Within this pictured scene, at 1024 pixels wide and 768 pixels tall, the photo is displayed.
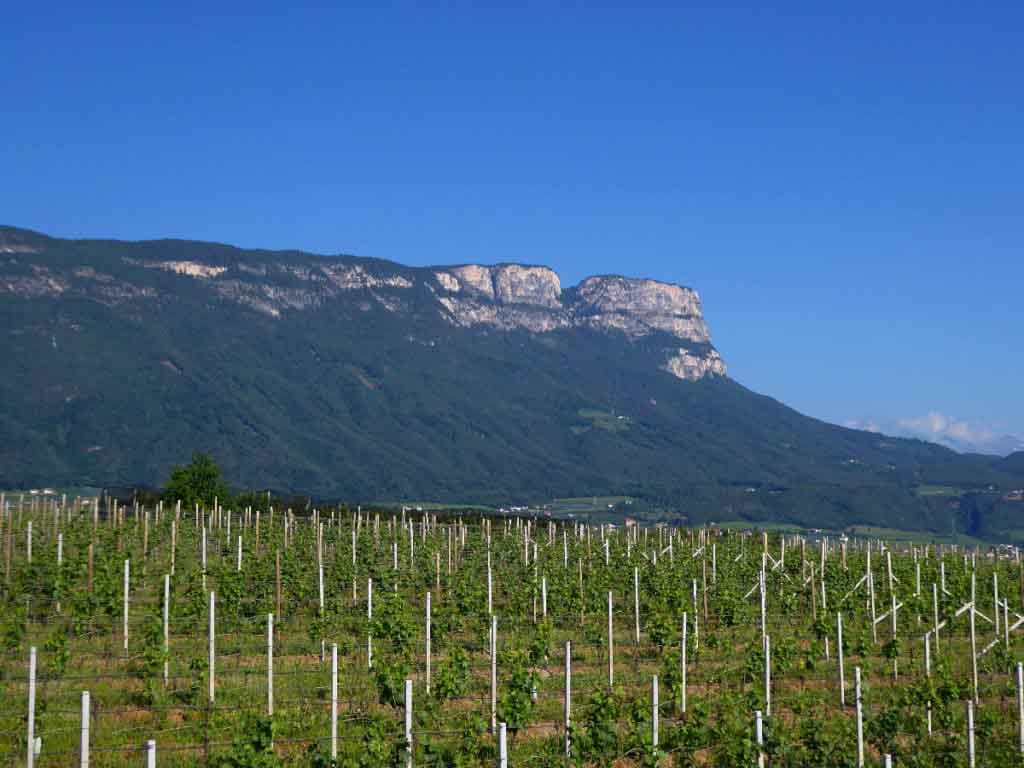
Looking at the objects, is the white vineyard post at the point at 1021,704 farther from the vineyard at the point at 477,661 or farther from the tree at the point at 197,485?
the tree at the point at 197,485

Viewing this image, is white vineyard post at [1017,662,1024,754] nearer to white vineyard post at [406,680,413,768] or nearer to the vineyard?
the vineyard

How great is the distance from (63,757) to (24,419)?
180854 millimetres

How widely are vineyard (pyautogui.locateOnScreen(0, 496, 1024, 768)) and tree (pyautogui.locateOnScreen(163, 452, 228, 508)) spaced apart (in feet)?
55.9

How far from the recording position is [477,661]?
2397 centimetres

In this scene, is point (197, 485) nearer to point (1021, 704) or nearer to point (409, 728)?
point (409, 728)

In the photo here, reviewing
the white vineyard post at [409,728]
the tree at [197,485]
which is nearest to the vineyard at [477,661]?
the white vineyard post at [409,728]

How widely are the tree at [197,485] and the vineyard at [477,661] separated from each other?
55.9 feet

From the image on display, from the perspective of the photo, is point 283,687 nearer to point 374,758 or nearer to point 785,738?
point 374,758

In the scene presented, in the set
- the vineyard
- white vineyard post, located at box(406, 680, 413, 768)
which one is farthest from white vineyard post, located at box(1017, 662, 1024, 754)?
white vineyard post, located at box(406, 680, 413, 768)

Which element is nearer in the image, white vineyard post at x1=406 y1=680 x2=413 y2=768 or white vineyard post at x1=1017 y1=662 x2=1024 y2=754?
white vineyard post at x1=406 y1=680 x2=413 y2=768

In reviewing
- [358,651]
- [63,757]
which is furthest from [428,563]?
[63,757]

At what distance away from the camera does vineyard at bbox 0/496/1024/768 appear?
54.5 feet

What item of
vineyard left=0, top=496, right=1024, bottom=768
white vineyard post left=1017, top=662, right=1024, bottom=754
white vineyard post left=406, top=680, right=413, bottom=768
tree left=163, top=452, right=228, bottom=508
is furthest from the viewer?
tree left=163, top=452, right=228, bottom=508

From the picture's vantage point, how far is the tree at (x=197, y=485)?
191 ft
